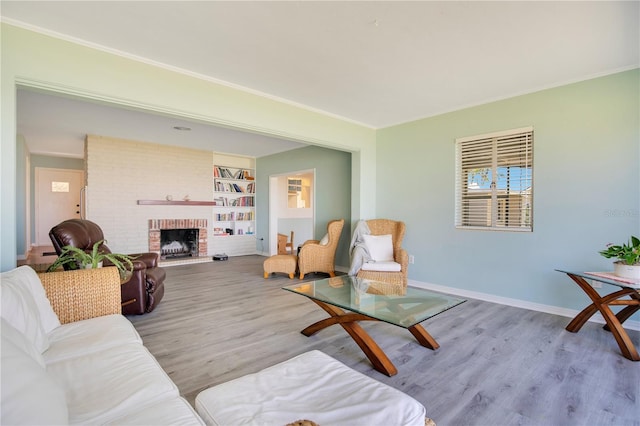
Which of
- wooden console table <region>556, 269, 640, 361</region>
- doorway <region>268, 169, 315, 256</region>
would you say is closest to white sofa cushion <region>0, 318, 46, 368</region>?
wooden console table <region>556, 269, 640, 361</region>

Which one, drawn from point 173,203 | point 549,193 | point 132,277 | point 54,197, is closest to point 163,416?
point 132,277

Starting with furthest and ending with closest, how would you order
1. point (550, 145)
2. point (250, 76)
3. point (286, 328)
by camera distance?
point (550, 145) < point (250, 76) < point (286, 328)

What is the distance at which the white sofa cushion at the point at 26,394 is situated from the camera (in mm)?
716

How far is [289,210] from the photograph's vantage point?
307 inches

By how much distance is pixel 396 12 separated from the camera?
207 cm

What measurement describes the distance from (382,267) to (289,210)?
428 centimetres

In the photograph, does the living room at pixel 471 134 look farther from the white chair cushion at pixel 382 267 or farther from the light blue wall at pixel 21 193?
the light blue wall at pixel 21 193

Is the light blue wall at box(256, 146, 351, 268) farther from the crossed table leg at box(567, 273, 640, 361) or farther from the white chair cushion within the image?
the crossed table leg at box(567, 273, 640, 361)

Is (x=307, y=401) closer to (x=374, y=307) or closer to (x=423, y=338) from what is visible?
(x=374, y=307)

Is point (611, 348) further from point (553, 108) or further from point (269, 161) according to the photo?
point (269, 161)

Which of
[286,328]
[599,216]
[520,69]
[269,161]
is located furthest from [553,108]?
[269,161]

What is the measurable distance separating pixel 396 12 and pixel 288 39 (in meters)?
0.85

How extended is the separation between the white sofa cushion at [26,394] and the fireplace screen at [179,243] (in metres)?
6.27

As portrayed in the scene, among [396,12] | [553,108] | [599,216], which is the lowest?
[599,216]
